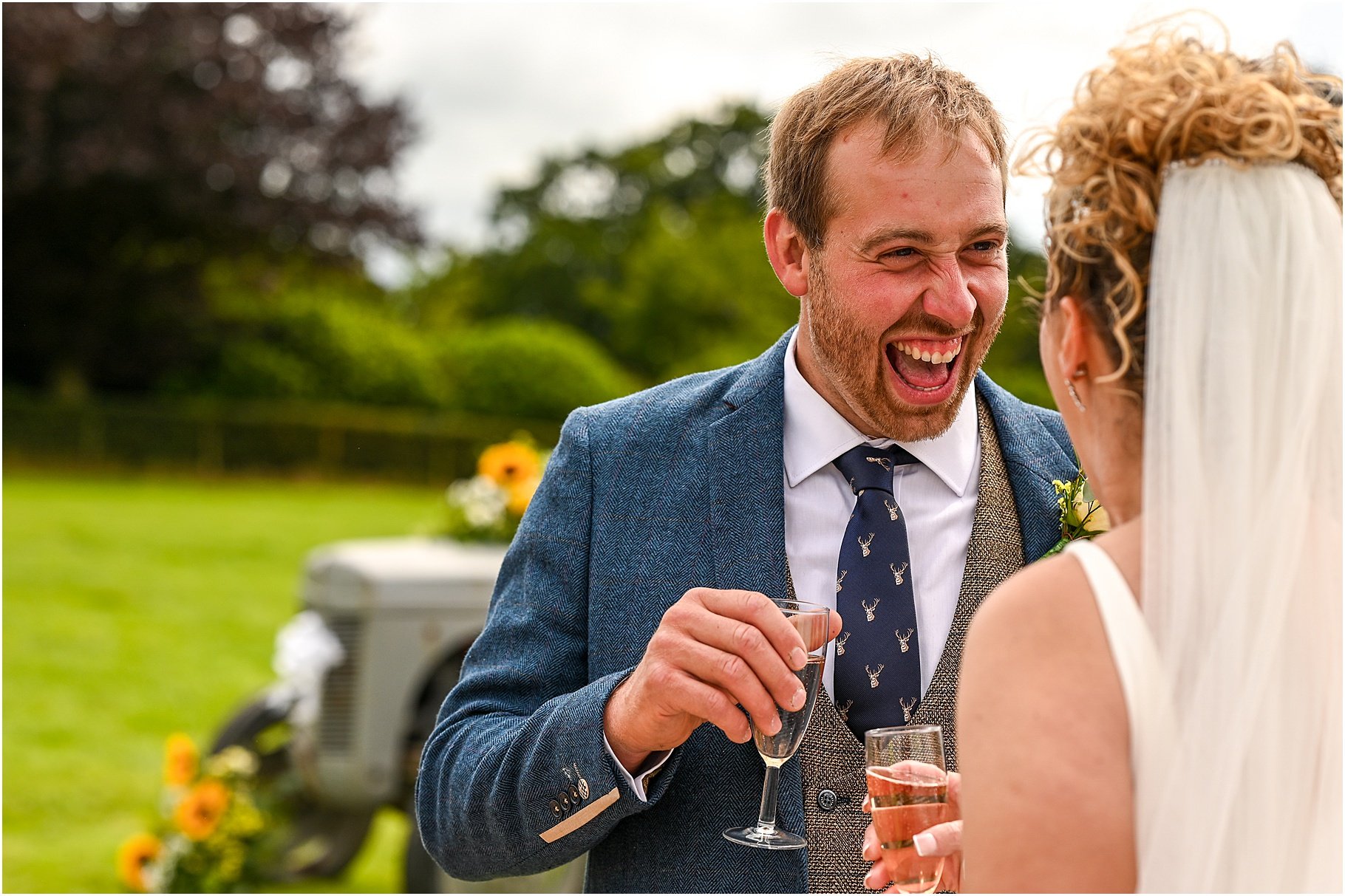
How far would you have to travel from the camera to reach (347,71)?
23.5 m

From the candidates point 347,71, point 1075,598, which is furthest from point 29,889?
point 347,71

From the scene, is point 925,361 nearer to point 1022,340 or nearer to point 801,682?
point 801,682

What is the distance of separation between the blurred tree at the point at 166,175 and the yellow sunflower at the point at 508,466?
626 inches

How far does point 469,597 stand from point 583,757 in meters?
4.23

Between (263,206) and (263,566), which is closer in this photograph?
(263,566)

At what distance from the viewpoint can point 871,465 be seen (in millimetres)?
2734

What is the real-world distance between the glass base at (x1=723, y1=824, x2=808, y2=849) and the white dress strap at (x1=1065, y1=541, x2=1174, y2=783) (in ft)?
2.82

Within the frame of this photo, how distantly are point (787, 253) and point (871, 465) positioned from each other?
0.49m

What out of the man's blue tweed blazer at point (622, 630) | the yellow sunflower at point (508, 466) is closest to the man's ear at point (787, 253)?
the man's blue tweed blazer at point (622, 630)

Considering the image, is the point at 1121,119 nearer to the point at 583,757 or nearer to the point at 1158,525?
the point at 1158,525

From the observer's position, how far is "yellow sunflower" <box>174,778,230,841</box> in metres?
6.58

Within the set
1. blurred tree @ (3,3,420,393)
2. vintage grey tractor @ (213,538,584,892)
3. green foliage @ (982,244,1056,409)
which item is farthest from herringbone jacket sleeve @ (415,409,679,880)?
blurred tree @ (3,3,420,393)

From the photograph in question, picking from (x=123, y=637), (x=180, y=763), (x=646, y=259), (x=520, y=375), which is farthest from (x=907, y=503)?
(x=646, y=259)

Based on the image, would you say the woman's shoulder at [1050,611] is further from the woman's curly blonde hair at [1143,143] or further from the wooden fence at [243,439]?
the wooden fence at [243,439]
